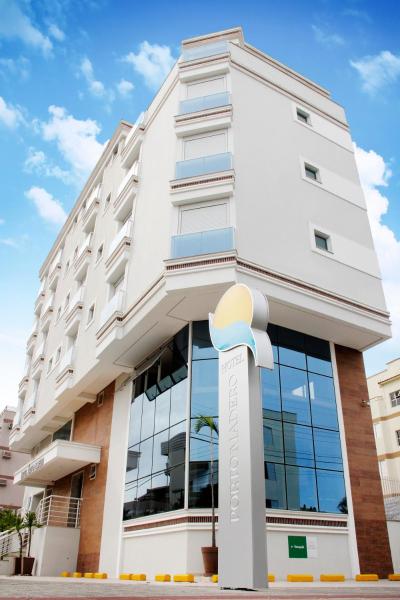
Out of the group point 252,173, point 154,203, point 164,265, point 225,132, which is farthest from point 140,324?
point 225,132

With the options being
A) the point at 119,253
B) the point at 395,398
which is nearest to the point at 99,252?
the point at 119,253

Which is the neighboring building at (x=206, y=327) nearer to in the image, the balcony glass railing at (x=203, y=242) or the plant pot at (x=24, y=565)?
the balcony glass railing at (x=203, y=242)

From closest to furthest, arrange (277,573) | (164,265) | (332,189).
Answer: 1. (277,573)
2. (164,265)
3. (332,189)

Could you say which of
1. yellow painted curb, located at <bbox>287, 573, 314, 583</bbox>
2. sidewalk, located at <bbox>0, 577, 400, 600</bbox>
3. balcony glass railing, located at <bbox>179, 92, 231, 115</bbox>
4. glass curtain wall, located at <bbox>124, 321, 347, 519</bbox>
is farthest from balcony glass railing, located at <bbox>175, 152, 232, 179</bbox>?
sidewalk, located at <bbox>0, 577, 400, 600</bbox>

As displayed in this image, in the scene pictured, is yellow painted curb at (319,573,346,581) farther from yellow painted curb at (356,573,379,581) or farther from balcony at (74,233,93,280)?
balcony at (74,233,93,280)

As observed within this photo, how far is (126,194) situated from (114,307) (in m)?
6.40

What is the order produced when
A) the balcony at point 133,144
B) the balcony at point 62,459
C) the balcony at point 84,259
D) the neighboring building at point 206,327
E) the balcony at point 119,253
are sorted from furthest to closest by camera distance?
1. the balcony at point 84,259
2. the balcony at point 133,144
3. the balcony at point 62,459
4. the balcony at point 119,253
5. the neighboring building at point 206,327

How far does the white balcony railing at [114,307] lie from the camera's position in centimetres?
1961

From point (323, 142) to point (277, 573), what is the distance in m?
17.5

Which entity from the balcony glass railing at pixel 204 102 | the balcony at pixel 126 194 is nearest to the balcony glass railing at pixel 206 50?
the balcony glass railing at pixel 204 102

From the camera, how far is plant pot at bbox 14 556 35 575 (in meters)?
19.9

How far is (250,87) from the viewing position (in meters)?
22.2

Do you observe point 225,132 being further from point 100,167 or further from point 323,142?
point 100,167

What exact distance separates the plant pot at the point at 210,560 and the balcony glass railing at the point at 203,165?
12.7 m
